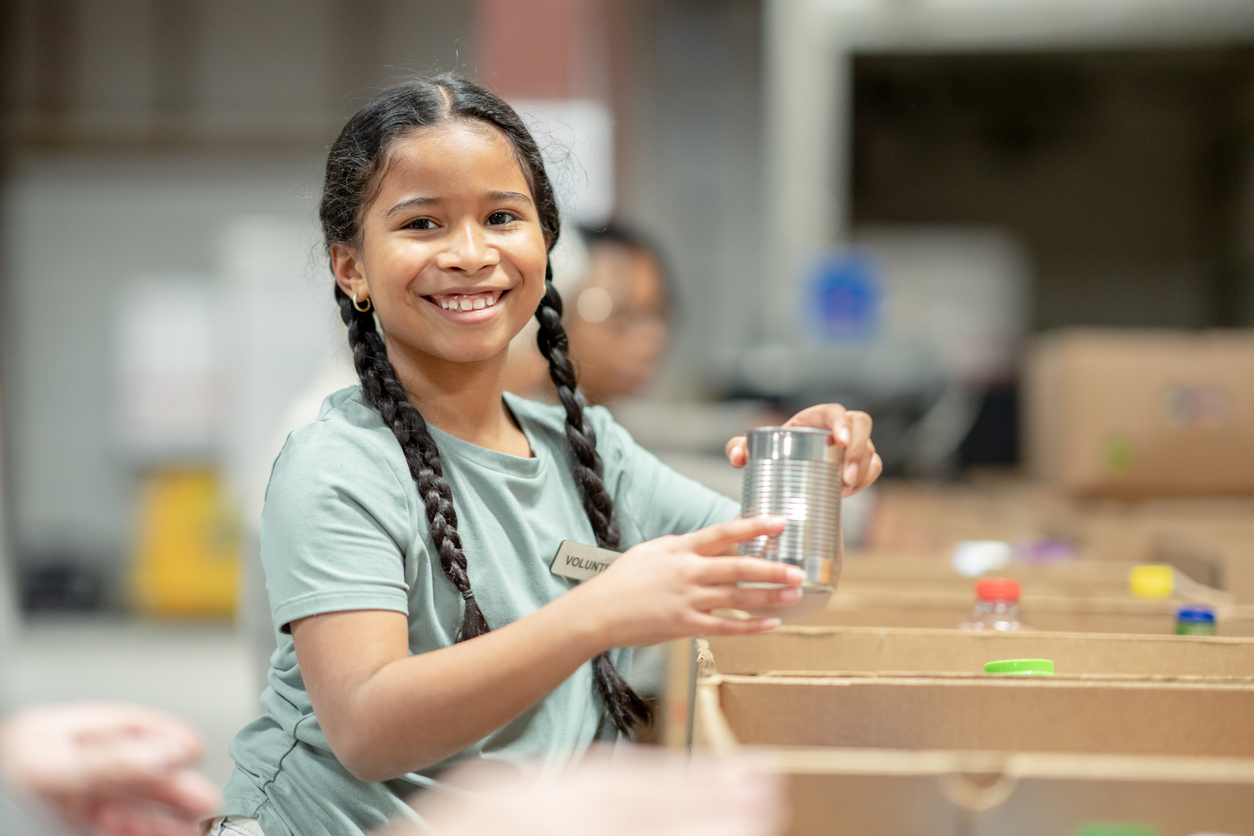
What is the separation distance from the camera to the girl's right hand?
0.72m

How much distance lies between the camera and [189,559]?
5527 mm

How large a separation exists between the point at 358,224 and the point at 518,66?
8.65 feet

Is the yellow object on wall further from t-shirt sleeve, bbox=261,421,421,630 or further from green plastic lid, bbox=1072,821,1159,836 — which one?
green plastic lid, bbox=1072,821,1159,836

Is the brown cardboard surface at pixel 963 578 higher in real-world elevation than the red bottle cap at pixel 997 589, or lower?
lower

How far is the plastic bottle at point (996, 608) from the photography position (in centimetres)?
107

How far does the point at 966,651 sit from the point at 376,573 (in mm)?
507

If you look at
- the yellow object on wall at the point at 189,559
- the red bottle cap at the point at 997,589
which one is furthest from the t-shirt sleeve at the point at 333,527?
the yellow object on wall at the point at 189,559

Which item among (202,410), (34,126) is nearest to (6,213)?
(34,126)

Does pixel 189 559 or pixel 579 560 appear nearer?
pixel 579 560

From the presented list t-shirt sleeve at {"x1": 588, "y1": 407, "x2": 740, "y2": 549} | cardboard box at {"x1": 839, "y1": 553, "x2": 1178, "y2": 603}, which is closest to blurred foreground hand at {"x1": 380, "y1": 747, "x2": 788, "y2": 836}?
t-shirt sleeve at {"x1": 588, "y1": 407, "x2": 740, "y2": 549}

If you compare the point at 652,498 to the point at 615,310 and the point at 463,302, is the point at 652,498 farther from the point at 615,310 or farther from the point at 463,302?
the point at 615,310

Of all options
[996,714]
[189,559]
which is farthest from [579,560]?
[189,559]

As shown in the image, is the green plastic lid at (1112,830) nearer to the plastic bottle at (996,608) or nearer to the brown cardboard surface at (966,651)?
the brown cardboard surface at (966,651)

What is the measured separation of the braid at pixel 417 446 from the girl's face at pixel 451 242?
41mm
